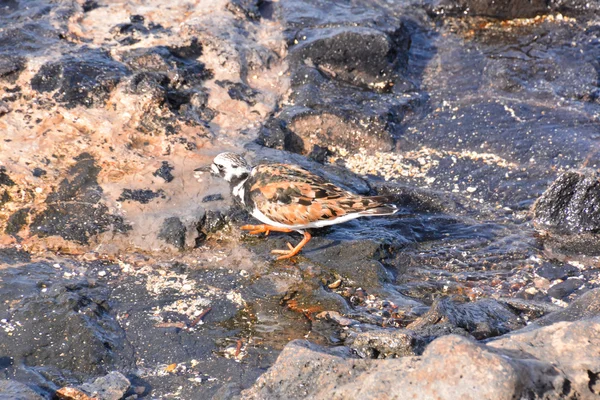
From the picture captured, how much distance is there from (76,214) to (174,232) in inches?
37.2

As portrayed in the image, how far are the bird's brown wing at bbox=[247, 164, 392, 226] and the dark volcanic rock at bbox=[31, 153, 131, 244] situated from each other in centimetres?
129

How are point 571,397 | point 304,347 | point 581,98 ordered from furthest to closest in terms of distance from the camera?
point 581,98, point 304,347, point 571,397

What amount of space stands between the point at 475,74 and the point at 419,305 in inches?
187

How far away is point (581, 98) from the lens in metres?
8.91

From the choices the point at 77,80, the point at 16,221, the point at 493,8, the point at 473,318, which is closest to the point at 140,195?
the point at 16,221

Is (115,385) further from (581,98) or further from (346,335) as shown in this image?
(581,98)

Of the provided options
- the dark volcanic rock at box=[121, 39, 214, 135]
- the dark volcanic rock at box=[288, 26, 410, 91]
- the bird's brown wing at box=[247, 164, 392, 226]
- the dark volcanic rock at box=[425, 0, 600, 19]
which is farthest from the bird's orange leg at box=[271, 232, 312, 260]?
the dark volcanic rock at box=[425, 0, 600, 19]

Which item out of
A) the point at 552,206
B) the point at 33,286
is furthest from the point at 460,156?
the point at 33,286

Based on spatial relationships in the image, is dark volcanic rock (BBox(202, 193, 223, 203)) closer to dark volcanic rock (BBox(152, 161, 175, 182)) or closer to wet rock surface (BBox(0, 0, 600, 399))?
wet rock surface (BBox(0, 0, 600, 399))

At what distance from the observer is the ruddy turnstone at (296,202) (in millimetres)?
6254

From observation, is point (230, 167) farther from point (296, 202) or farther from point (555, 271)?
point (555, 271)

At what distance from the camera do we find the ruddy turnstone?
246 inches

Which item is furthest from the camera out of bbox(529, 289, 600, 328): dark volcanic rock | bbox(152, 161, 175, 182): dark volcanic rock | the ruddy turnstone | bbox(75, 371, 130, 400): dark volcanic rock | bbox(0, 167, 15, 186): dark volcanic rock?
bbox(152, 161, 175, 182): dark volcanic rock

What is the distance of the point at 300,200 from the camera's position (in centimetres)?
630
